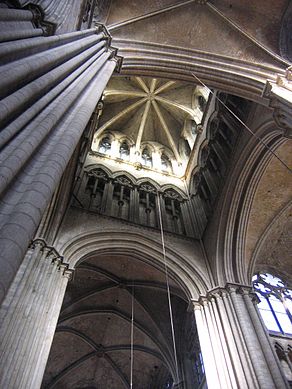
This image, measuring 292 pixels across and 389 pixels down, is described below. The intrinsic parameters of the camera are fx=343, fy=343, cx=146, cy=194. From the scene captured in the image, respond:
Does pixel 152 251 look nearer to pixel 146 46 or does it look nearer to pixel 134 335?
pixel 134 335

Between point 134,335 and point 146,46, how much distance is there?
10327 millimetres

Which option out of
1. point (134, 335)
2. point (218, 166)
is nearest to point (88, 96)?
point (218, 166)

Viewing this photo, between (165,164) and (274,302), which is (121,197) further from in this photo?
(274,302)

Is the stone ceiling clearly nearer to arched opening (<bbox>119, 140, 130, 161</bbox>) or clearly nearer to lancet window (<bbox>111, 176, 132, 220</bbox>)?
arched opening (<bbox>119, 140, 130, 161</bbox>)

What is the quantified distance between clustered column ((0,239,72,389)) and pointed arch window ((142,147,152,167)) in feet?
29.0

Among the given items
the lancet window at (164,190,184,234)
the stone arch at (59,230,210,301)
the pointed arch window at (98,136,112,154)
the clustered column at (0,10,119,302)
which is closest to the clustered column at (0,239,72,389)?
A: the stone arch at (59,230,210,301)

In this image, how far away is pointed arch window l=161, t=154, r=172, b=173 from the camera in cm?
1648

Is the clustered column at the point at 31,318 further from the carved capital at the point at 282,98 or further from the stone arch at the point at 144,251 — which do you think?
the carved capital at the point at 282,98

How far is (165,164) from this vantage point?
16984mm

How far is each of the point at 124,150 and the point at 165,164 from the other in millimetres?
2135

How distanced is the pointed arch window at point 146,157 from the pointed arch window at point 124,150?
805 millimetres

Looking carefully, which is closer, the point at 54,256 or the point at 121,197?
the point at 54,256

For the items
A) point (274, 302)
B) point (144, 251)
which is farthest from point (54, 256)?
point (274, 302)

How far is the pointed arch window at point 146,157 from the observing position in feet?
53.9
